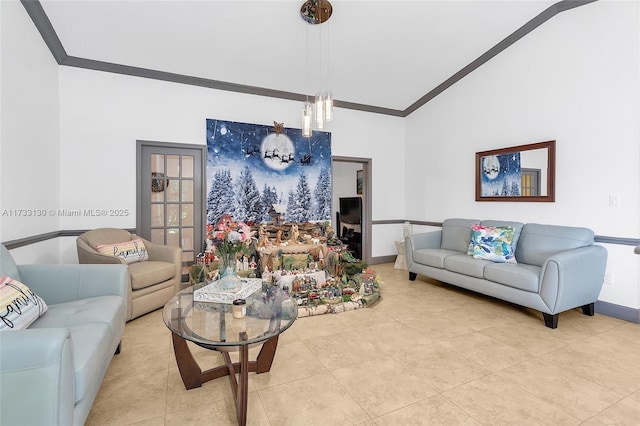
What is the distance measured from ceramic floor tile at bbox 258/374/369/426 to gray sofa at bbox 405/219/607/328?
217cm

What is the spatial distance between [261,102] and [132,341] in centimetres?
349

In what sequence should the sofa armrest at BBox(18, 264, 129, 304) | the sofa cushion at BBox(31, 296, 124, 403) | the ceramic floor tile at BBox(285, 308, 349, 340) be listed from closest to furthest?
the sofa cushion at BBox(31, 296, 124, 403) < the sofa armrest at BBox(18, 264, 129, 304) < the ceramic floor tile at BBox(285, 308, 349, 340)

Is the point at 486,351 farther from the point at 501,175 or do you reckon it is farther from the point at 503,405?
the point at 501,175

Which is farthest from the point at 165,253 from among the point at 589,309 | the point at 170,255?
the point at 589,309

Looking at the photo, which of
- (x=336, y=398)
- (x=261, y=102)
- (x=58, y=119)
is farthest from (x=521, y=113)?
(x=58, y=119)

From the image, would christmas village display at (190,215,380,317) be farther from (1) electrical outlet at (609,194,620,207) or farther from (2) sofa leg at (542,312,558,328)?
(1) electrical outlet at (609,194,620,207)

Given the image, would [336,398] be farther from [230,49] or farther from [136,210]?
[230,49]

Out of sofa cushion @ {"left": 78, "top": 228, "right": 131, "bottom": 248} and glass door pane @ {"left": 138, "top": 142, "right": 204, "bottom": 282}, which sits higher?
glass door pane @ {"left": 138, "top": 142, "right": 204, "bottom": 282}

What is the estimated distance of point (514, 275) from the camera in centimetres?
299

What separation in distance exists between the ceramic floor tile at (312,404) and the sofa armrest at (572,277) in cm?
217

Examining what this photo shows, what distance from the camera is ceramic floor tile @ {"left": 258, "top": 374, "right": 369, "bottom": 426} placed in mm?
1585

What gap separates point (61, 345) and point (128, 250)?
233cm

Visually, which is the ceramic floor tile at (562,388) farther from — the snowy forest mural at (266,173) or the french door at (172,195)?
the french door at (172,195)

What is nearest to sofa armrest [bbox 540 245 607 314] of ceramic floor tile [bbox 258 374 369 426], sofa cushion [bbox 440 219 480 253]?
sofa cushion [bbox 440 219 480 253]
